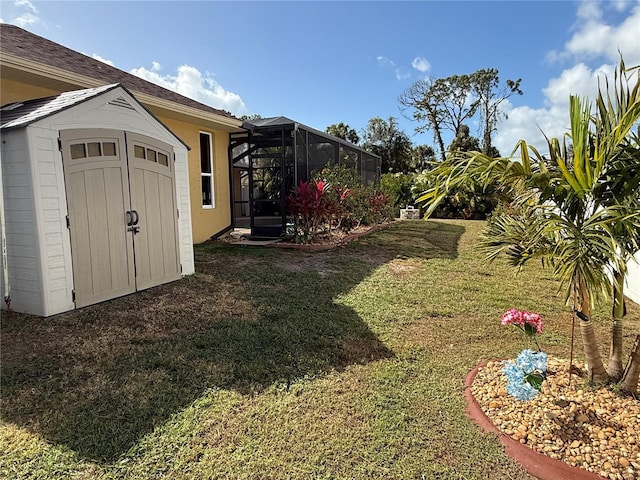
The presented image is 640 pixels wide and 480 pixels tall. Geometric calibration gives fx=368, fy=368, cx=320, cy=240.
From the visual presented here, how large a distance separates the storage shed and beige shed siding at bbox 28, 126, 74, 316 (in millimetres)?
11

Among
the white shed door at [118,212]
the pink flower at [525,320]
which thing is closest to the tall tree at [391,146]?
the white shed door at [118,212]

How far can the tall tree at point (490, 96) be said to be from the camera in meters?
30.0

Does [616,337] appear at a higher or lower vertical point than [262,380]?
higher

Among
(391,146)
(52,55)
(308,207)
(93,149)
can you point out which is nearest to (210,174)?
(308,207)

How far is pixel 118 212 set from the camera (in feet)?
16.8

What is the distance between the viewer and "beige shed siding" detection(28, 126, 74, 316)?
423 cm

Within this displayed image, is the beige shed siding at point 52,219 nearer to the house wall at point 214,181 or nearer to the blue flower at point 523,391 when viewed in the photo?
the house wall at point 214,181

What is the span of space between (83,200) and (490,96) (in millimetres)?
33032

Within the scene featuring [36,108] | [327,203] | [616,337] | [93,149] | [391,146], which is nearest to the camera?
[616,337]

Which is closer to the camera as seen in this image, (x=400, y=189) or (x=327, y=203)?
(x=327, y=203)

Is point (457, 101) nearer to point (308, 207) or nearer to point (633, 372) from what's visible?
point (308, 207)

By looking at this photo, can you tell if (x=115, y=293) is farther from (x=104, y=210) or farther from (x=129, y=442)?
(x=129, y=442)

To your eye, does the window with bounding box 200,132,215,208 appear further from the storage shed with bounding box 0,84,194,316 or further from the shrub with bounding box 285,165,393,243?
the storage shed with bounding box 0,84,194,316

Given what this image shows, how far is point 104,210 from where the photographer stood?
16.3 ft
